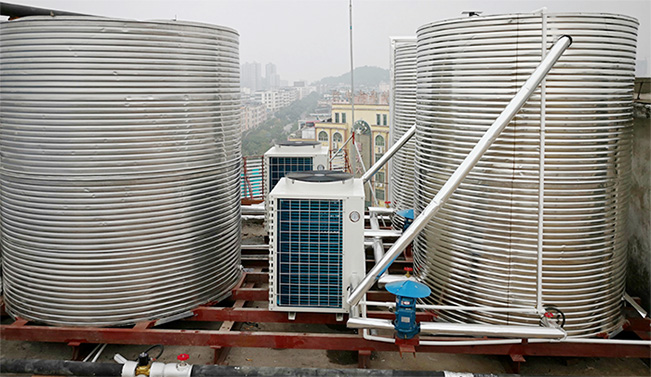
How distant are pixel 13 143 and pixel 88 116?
1163 millimetres

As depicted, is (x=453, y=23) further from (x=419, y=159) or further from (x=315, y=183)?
(x=315, y=183)

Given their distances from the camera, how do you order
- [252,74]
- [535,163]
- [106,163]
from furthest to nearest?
[252,74] → [106,163] → [535,163]

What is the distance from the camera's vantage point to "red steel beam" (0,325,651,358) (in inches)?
217

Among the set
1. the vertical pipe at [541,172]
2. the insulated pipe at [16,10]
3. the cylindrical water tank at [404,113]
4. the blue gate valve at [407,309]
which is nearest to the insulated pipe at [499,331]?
the blue gate valve at [407,309]

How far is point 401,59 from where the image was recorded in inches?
396

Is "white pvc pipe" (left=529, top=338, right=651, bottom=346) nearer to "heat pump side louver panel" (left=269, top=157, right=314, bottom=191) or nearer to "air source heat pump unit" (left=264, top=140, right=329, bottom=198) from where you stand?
"air source heat pump unit" (left=264, top=140, right=329, bottom=198)

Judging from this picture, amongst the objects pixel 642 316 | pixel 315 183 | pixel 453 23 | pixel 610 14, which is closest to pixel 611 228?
pixel 642 316

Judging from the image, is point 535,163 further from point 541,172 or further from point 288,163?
point 288,163

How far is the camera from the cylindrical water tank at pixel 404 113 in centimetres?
968

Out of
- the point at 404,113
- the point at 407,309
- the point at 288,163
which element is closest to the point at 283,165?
the point at 288,163

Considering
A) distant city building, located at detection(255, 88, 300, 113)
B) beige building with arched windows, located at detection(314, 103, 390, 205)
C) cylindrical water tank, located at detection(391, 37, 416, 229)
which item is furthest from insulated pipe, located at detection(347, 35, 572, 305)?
distant city building, located at detection(255, 88, 300, 113)

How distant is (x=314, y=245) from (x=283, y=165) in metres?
4.08

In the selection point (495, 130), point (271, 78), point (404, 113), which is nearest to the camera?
point (495, 130)

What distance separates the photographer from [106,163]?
18.3ft
